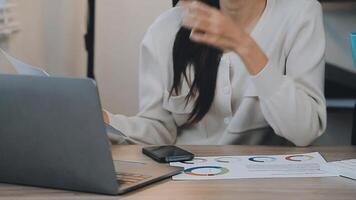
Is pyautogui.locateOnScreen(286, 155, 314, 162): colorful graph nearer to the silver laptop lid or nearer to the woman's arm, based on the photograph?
the woman's arm

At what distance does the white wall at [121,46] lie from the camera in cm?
262

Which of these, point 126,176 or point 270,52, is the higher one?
point 270,52

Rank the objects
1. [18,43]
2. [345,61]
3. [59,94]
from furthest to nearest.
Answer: [345,61] → [18,43] → [59,94]

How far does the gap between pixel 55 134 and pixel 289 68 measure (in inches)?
27.0

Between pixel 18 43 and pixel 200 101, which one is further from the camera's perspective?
pixel 18 43

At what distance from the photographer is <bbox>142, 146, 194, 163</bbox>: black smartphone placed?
1.18 meters

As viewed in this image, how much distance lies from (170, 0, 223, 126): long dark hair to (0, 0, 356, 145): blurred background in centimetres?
58

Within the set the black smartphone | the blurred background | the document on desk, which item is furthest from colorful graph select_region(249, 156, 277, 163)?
the blurred background

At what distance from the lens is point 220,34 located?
1.20m

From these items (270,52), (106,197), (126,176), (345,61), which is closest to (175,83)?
(270,52)

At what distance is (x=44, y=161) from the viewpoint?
974 mm

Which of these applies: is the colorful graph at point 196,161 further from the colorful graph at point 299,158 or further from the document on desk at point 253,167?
the colorful graph at point 299,158

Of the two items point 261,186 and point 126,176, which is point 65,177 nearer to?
point 126,176

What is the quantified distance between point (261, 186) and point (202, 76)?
0.58 m
